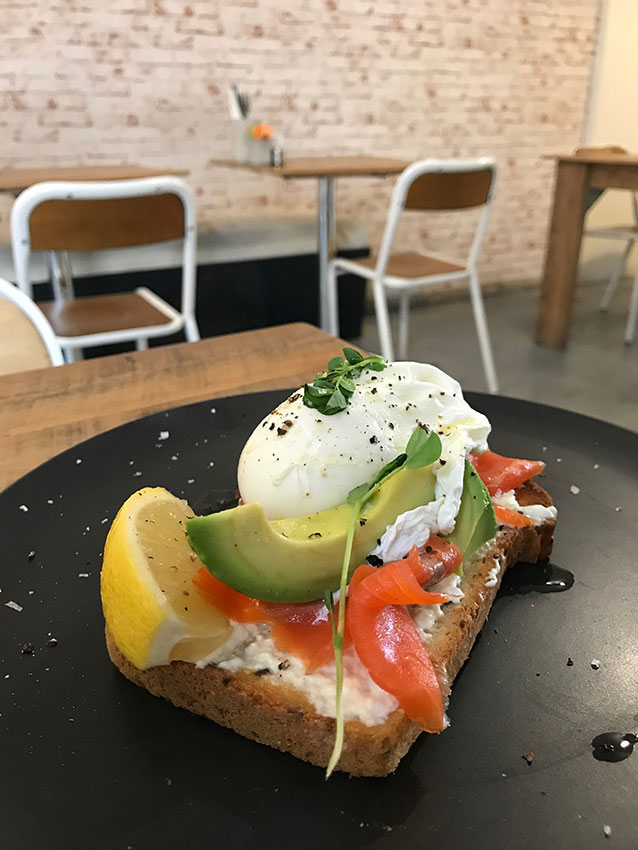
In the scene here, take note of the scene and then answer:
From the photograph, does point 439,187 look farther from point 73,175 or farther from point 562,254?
point 73,175

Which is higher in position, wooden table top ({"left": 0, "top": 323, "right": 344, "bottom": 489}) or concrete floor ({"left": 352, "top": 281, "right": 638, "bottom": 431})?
wooden table top ({"left": 0, "top": 323, "right": 344, "bottom": 489})

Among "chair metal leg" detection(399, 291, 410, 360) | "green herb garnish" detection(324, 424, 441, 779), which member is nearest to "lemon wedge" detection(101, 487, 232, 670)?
"green herb garnish" detection(324, 424, 441, 779)

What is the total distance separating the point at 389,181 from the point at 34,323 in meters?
3.64

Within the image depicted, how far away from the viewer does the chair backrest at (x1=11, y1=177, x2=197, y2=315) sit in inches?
85.0

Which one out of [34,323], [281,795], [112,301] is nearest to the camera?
[281,795]

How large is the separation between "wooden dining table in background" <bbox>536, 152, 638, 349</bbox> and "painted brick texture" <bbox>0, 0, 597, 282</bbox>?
113 centimetres

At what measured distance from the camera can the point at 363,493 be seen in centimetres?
68

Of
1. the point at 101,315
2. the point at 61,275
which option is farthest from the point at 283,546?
the point at 61,275

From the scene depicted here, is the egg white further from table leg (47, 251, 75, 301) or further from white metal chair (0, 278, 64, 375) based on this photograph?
table leg (47, 251, 75, 301)

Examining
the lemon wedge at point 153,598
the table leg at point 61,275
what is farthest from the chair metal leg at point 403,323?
the lemon wedge at point 153,598

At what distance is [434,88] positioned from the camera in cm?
457

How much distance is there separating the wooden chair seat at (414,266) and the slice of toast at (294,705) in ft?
8.69

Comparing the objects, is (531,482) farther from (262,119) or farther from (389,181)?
(389,181)

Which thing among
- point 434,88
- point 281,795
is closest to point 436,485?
point 281,795
